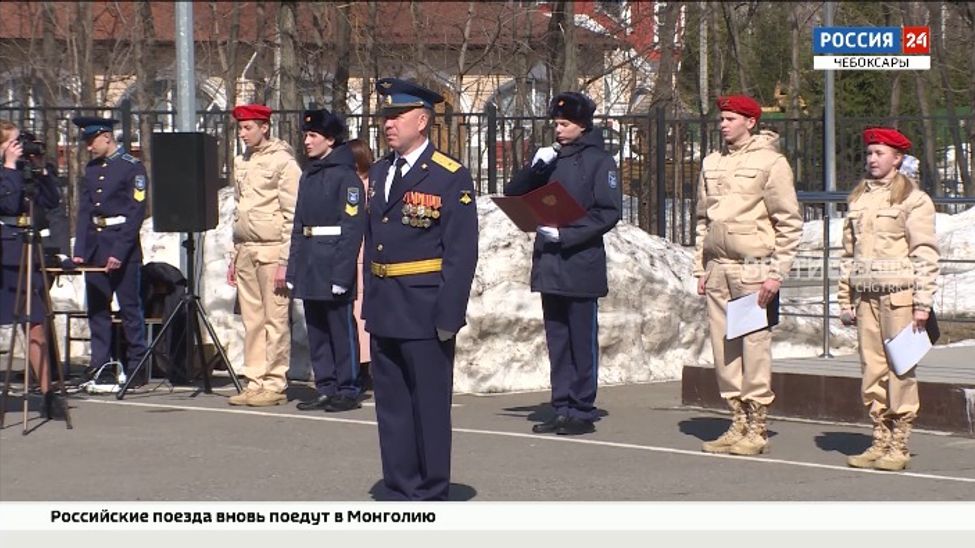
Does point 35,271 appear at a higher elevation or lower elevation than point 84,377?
higher

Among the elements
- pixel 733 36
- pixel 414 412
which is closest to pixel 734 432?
pixel 414 412

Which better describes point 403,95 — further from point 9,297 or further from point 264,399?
point 9,297

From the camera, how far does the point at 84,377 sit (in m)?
14.0

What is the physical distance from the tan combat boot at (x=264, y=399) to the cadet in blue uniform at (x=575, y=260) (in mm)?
2252

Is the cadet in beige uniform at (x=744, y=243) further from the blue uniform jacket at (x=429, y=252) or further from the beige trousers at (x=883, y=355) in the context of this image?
the blue uniform jacket at (x=429, y=252)

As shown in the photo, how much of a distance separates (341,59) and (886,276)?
1516cm

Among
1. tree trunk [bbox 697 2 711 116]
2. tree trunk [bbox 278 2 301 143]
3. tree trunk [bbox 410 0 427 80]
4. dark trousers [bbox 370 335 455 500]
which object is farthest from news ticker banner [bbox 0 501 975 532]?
tree trunk [bbox 697 2 711 116]

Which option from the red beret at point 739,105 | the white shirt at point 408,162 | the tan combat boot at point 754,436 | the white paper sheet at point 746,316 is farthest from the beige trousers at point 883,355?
the white shirt at point 408,162

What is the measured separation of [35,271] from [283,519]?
4.94 metres

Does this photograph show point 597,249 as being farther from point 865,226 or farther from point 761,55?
point 761,55

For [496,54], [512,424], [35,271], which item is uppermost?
[496,54]

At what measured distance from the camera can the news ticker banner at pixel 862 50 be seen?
1586cm

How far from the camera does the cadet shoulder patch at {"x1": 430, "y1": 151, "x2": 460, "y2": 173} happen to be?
820cm

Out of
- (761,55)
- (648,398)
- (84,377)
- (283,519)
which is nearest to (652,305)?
(648,398)
